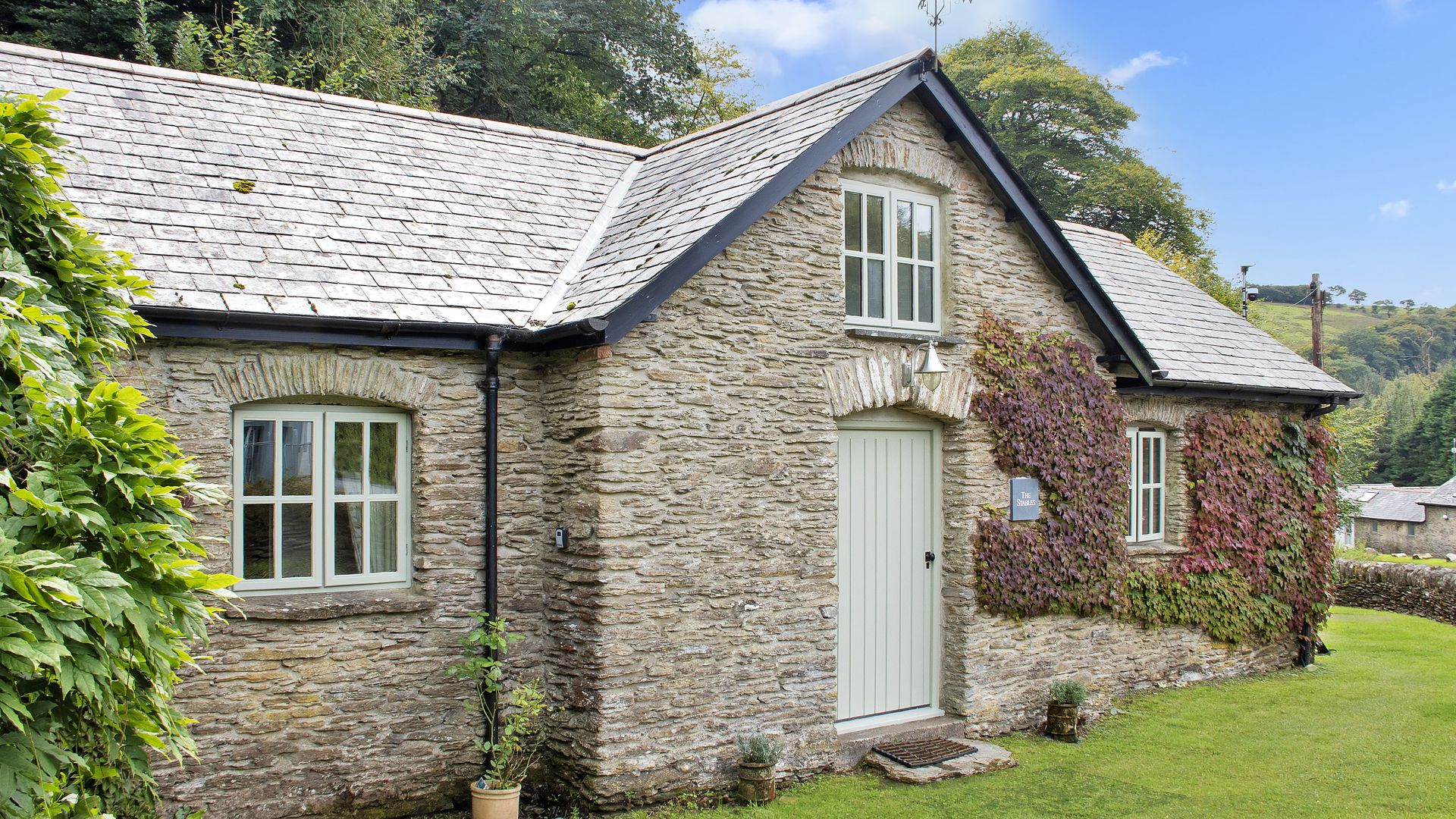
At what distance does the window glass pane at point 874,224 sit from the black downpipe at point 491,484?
3337 millimetres

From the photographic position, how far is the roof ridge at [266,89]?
8.97 m

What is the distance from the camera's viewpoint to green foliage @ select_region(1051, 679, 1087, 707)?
961 centimetres

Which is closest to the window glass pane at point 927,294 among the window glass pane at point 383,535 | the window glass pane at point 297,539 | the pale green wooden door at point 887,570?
the pale green wooden door at point 887,570

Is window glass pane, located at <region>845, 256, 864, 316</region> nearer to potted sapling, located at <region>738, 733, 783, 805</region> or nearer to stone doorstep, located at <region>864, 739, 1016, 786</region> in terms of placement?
potted sapling, located at <region>738, 733, 783, 805</region>

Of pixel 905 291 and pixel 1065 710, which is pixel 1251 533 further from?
pixel 905 291

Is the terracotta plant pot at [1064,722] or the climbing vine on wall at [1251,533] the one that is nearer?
the terracotta plant pot at [1064,722]

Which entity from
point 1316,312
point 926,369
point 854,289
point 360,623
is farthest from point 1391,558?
point 360,623

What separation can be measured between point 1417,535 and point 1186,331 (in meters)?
43.1

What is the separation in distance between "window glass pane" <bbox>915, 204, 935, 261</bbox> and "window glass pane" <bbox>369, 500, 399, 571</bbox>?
5.02 metres

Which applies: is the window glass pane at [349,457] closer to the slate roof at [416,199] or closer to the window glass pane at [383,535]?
the window glass pane at [383,535]

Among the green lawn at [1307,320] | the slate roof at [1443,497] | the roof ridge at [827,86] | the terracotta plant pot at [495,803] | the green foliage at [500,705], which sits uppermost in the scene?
the green lawn at [1307,320]

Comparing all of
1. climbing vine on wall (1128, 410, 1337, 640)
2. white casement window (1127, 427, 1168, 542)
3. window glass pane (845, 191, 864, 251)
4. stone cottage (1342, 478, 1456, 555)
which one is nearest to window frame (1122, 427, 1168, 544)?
white casement window (1127, 427, 1168, 542)

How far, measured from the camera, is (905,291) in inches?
362

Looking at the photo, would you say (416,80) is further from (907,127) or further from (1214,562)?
(1214,562)
